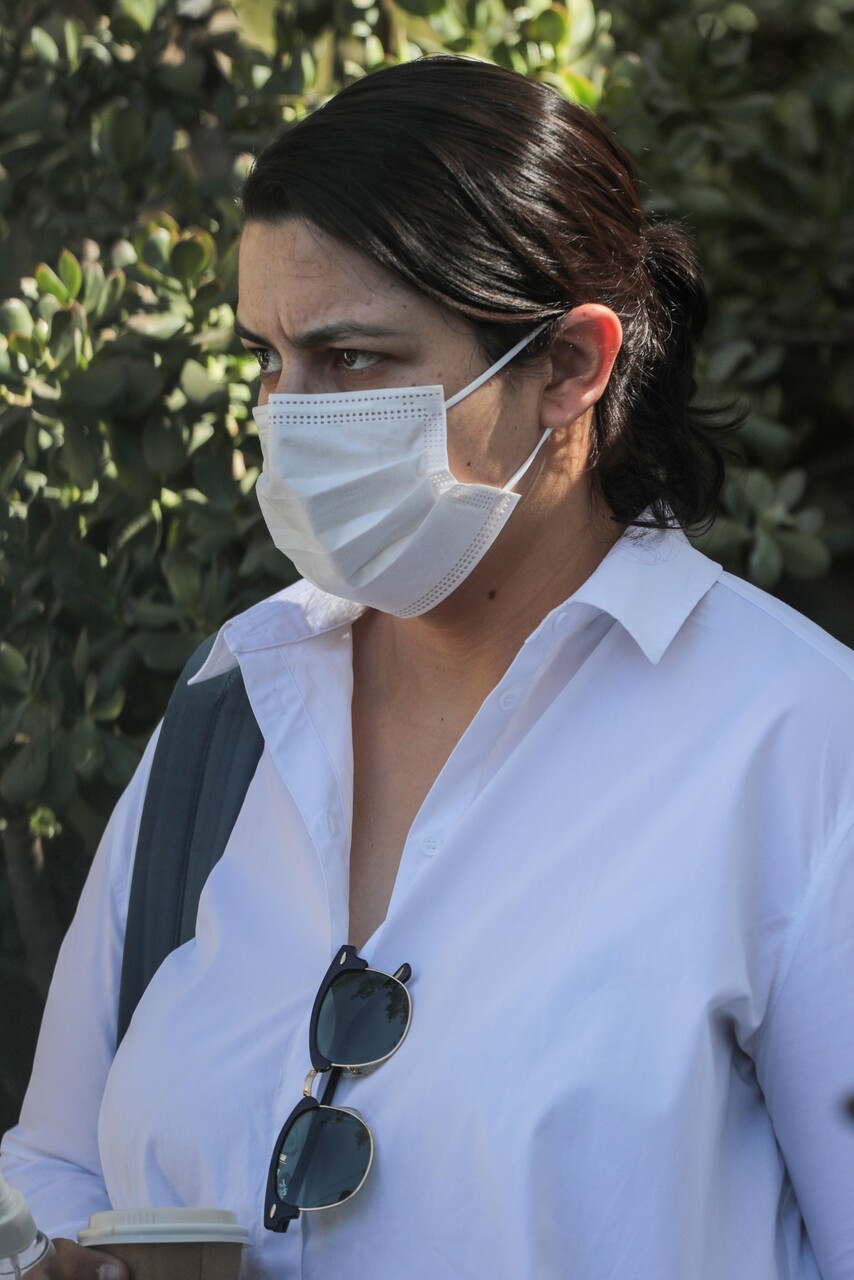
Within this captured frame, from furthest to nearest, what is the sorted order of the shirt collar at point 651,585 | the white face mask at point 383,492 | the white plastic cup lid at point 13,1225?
the white face mask at point 383,492, the shirt collar at point 651,585, the white plastic cup lid at point 13,1225

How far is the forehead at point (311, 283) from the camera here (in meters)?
1.56

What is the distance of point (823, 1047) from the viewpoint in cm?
132

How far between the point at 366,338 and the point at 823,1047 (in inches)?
33.8

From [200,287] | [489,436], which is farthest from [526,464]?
[200,287]

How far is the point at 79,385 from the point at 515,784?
130cm

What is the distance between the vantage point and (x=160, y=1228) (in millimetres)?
1245

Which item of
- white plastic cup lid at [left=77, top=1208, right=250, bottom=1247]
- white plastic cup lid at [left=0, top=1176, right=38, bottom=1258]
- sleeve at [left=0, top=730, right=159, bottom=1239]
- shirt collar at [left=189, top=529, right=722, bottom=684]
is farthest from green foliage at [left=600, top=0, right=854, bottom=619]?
white plastic cup lid at [left=0, top=1176, right=38, bottom=1258]

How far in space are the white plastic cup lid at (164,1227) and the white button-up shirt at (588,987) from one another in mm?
177

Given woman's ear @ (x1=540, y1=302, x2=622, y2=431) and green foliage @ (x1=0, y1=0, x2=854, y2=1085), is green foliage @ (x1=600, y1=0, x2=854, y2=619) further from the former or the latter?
woman's ear @ (x1=540, y1=302, x2=622, y2=431)

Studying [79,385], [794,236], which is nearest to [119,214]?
[79,385]

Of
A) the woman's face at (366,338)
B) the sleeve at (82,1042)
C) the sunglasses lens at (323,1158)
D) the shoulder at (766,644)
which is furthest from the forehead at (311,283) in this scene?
the sunglasses lens at (323,1158)

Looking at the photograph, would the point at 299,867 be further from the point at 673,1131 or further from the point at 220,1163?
the point at 673,1131

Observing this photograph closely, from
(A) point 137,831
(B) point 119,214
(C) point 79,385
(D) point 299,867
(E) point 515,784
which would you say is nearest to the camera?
(E) point 515,784

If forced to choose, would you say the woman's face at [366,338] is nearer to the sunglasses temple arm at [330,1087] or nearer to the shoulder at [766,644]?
the shoulder at [766,644]
